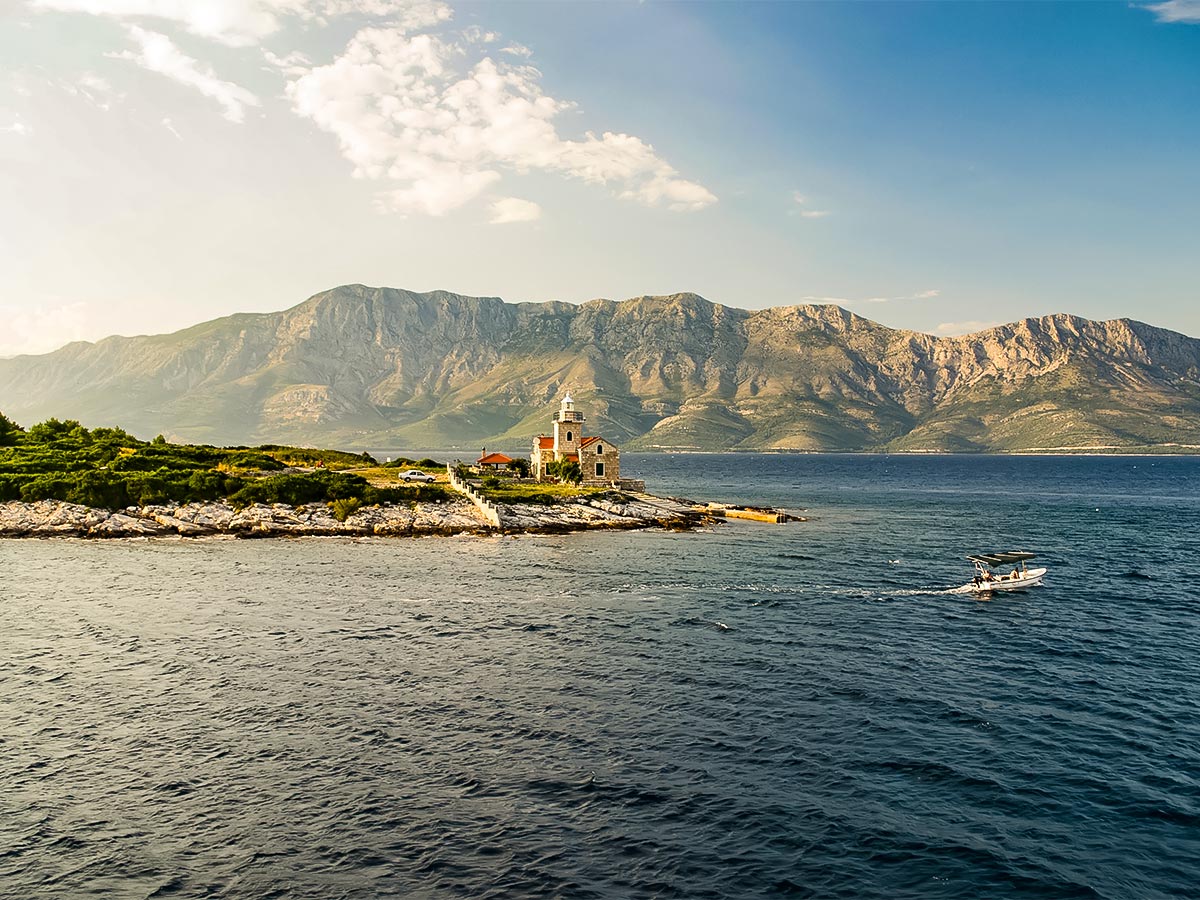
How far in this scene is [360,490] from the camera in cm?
9894

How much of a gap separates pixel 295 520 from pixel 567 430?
2130 inches

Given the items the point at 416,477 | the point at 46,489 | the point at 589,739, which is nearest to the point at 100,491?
the point at 46,489

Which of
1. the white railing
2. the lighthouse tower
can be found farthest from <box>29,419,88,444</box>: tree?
the lighthouse tower

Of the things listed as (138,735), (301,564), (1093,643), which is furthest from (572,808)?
(301,564)

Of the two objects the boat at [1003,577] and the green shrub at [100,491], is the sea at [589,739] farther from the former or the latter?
the green shrub at [100,491]

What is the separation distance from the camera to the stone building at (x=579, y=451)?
13088 cm

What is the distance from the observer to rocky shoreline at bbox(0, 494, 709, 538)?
80812 mm

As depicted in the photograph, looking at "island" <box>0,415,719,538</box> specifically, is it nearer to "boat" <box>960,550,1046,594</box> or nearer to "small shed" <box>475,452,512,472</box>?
"small shed" <box>475,452,512,472</box>

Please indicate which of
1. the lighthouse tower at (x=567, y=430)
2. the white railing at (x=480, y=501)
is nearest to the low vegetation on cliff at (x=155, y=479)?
the white railing at (x=480, y=501)

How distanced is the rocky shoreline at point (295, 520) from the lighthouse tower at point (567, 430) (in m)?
29.1

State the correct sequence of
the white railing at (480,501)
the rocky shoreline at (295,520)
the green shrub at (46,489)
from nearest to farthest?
the rocky shoreline at (295,520), the green shrub at (46,489), the white railing at (480,501)

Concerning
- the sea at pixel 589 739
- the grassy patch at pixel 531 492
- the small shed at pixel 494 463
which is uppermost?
the small shed at pixel 494 463

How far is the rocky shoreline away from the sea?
24.5 m

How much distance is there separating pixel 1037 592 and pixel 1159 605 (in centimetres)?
767
